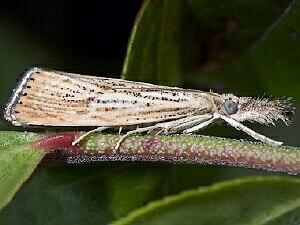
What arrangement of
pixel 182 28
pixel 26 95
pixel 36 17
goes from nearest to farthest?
pixel 26 95
pixel 182 28
pixel 36 17

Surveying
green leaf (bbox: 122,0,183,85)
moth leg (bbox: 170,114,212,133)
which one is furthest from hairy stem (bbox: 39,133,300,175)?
green leaf (bbox: 122,0,183,85)

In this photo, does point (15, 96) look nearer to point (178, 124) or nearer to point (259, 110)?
point (178, 124)

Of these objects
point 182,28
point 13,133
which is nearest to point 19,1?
point 182,28

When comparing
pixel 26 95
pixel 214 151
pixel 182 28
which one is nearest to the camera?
pixel 214 151

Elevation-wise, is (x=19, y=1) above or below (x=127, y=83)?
above

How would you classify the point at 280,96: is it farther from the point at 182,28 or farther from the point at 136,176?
the point at 136,176

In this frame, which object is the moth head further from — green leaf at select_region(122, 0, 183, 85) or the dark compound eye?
green leaf at select_region(122, 0, 183, 85)

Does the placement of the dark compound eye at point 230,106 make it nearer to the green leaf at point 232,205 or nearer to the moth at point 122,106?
the moth at point 122,106

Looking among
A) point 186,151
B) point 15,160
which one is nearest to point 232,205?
point 186,151
